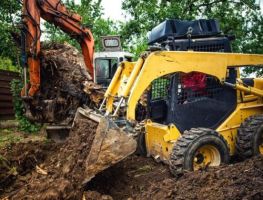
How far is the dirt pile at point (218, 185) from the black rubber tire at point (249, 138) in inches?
37.5

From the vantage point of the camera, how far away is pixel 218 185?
4.76 m

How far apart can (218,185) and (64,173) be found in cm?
200

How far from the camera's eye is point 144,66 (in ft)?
19.3

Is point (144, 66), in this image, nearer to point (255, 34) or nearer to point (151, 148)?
point (151, 148)

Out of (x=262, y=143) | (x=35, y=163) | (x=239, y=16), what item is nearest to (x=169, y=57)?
(x=262, y=143)

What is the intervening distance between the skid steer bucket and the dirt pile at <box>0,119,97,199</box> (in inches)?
6.9

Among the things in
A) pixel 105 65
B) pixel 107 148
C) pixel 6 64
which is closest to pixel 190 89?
pixel 107 148

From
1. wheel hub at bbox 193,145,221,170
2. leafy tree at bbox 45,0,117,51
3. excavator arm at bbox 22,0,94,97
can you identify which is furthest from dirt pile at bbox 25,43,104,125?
leafy tree at bbox 45,0,117,51

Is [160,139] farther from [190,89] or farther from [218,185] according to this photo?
[218,185]

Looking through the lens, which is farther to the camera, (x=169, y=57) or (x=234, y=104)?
(x=234, y=104)

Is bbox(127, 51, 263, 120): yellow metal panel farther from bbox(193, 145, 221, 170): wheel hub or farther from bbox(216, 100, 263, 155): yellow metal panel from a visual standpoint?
bbox(193, 145, 221, 170): wheel hub

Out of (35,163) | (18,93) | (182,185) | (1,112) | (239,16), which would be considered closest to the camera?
(182,185)

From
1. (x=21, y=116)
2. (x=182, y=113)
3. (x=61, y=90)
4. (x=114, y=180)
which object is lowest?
(x=114, y=180)

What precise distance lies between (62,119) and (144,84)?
4311 mm
